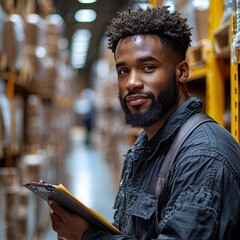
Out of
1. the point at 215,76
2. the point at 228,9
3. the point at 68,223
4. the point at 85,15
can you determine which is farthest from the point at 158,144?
the point at 85,15

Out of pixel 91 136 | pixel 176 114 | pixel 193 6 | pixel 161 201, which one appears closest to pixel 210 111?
pixel 193 6

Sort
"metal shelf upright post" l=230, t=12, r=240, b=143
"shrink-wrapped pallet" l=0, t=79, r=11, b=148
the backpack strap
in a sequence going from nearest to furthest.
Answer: the backpack strap, "metal shelf upright post" l=230, t=12, r=240, b=143, "shrink-wrapped pallet" l=0, t=79, r=11, b=148

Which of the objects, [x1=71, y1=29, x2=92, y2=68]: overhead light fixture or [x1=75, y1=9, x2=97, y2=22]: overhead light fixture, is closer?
[x1=75, y1=9, x2=97, y2=22]: overhead light fixture

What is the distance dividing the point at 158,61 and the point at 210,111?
49.7 inches

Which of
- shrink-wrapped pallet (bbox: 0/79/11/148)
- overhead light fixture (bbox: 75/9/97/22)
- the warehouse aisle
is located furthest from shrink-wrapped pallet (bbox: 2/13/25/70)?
overhead light fixture (bbox: 75/9/97/22)

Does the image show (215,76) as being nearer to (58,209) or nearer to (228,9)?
(228,9)

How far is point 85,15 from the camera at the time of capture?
53.6ft

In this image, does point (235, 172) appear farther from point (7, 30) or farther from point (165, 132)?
point (7, 30)

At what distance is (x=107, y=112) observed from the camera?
1389 centimetres

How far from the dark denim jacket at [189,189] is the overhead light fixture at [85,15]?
14.0 meters

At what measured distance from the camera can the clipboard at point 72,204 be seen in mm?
1765

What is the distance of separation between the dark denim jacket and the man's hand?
0.05 meters

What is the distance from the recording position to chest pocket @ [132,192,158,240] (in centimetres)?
173

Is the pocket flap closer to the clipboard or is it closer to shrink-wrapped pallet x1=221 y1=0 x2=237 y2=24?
the clipboard
